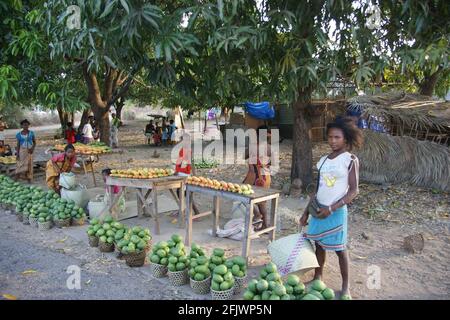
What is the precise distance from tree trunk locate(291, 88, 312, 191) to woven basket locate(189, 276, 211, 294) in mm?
4966

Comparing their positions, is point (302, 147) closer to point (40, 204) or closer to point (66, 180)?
point (66, 180)

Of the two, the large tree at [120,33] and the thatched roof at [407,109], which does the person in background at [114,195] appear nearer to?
the large tree at [120,33]

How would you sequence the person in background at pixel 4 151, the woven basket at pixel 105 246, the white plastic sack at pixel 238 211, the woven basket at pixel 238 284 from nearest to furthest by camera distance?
the woven basket at pixel 238 284 → the woven basket at pixel 105 246 → the white plastic sack at pixel 238 211 → the person in background at pixel 4 151

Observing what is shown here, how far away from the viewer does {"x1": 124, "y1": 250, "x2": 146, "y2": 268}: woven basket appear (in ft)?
15.1

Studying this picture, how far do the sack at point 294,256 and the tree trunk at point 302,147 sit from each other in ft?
15.5

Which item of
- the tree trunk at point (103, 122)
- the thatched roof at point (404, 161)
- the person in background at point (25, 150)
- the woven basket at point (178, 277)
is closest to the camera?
the woven basket at point (178, 277)

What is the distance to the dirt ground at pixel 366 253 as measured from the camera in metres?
4.12

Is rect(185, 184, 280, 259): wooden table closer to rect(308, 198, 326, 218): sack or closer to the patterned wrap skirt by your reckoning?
rect(308, 198, 326, 218): sack

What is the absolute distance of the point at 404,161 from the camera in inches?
333

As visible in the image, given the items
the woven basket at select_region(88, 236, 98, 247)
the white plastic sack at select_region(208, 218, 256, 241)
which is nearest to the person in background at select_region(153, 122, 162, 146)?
the white plastic sack at select_region(208, 218, 256, 241)

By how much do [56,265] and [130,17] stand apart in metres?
3.11

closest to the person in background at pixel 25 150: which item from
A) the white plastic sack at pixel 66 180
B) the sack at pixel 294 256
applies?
the white plastic sack at pixel 66 180
